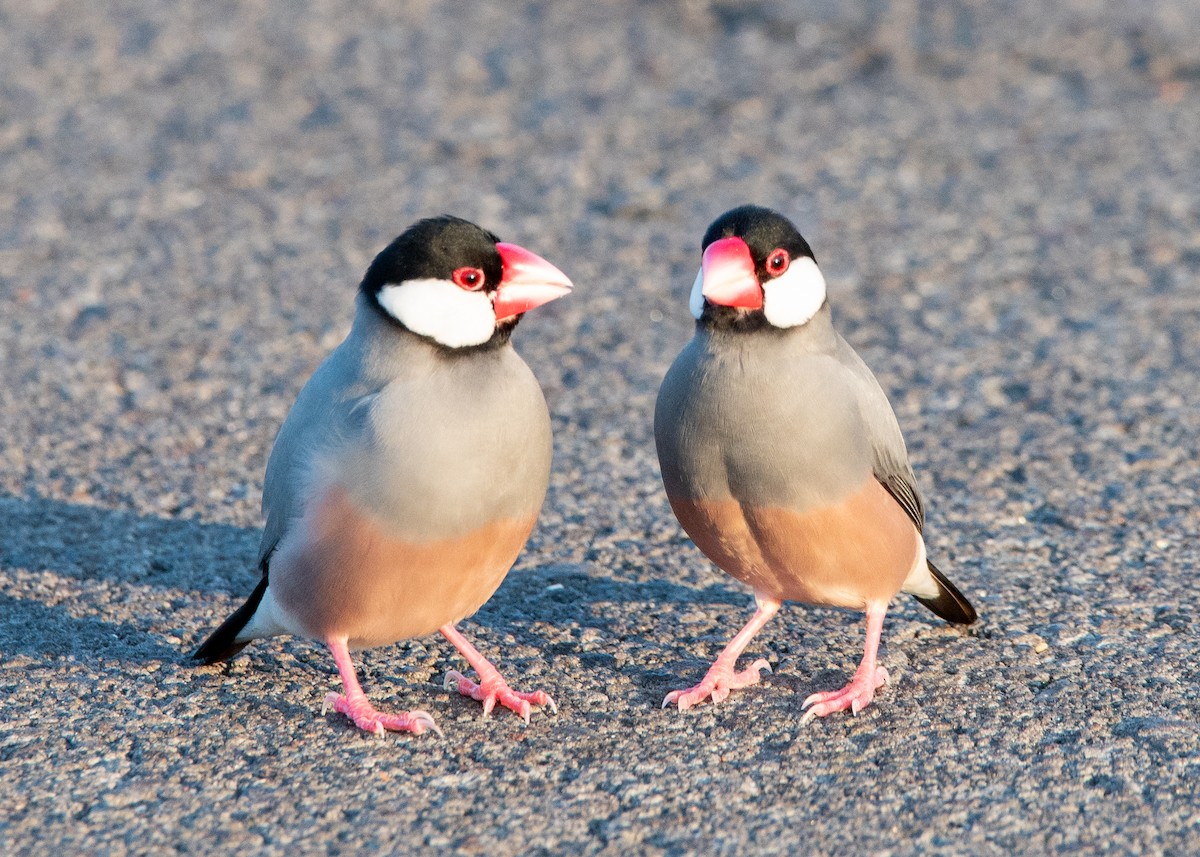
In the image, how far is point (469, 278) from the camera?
4102 millimetres

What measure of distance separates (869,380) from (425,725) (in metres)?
1.74

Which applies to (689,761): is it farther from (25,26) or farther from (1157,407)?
(25,26)

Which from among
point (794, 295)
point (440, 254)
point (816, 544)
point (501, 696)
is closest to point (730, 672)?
point (816, 544)

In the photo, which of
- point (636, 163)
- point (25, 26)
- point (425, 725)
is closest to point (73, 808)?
point (425, 725)

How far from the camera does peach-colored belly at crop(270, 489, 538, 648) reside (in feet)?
13.6

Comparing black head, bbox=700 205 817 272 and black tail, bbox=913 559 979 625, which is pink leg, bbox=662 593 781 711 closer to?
black tail, bbox=913 559 979 625

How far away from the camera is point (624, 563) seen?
552cm

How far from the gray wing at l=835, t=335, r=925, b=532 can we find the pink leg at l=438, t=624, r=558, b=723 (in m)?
1.28

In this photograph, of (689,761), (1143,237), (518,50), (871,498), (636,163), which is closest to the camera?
(689,761)

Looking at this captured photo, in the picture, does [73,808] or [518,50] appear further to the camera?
[518,50]

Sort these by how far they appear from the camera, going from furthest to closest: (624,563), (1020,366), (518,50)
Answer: (518,50)
(1020,366)
(624,563)

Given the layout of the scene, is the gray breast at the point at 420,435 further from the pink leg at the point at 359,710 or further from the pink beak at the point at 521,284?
the pink leg at the point at 359,710

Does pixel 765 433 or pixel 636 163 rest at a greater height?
pixel 636 163

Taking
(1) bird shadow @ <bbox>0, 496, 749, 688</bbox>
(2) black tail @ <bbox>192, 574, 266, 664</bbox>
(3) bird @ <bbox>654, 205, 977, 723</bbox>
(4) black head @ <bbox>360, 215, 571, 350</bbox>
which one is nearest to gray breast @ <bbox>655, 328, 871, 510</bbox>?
(3) bird @ <bbox>654, 205, 977, 723</bbox>
